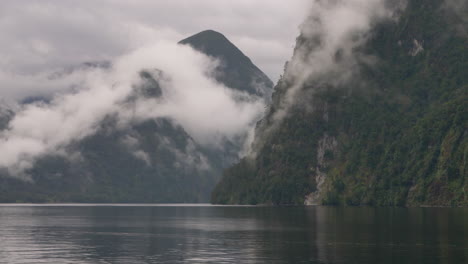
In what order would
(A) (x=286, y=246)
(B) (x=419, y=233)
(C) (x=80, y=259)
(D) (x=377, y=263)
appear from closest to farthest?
1. (D) (x=377, y=263)
2. (C) (x=80, y=259)
3. (A) (x=286, y=246)
4. (B) (x=419, y=233)

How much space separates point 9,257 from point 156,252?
56.6 ft

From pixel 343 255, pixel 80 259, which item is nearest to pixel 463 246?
pixel 343 255

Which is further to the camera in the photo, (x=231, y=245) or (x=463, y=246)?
(x=231, y=245)

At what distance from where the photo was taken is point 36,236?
11506 centimetres

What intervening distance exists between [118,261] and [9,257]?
13.9 m

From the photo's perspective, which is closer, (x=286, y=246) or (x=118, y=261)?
(x=118, y=261)

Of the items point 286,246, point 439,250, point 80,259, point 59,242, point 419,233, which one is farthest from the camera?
point 419,233

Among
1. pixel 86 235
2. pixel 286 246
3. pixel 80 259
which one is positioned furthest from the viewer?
pixel 86 235

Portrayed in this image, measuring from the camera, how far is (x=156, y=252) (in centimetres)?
8500

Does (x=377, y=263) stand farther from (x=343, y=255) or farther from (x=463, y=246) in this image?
(x=463, y=246)

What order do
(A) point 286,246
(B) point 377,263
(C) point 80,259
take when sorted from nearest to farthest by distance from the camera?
(B) point 377,263, (C) point 80,259, (A) point 286,246

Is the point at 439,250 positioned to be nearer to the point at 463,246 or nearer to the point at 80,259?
the point at 463,246

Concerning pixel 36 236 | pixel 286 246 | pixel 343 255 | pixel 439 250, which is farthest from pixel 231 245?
pixel 36 236

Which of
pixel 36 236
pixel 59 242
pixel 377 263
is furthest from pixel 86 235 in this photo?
pixel 377 263
